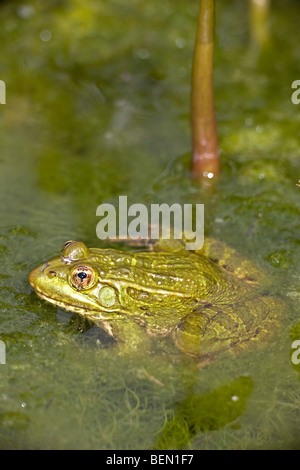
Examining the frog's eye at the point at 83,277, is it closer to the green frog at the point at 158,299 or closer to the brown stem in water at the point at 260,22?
the green frog at the point at 158,299

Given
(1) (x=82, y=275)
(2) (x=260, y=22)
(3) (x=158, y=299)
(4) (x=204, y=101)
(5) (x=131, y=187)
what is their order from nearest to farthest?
1. (1) (x=82, y=275)
2. (3) (x=158, y=299)
3. (4) (x=204, y=101)
4. (5) (x=131, y=187)
5. (2) (x=260, y=22)

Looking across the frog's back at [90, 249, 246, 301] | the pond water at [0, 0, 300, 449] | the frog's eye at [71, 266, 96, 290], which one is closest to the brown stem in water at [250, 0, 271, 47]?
the pond water at [0, 0, 300, 449]

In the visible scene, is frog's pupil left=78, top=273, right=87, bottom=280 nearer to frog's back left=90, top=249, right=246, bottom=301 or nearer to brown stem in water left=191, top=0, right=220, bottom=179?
frog's back left=90, top=249, right=246, bottom=301

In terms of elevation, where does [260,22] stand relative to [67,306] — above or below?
above

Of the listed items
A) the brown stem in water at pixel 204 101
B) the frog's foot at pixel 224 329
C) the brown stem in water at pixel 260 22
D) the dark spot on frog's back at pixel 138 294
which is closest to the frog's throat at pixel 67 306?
the dark spot on frog's back at pixel 138 294

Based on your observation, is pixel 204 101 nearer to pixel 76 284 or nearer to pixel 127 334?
pixel 76 284

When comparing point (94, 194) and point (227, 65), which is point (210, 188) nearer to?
point (94, 194)

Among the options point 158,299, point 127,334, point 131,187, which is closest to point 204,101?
point 131,187
